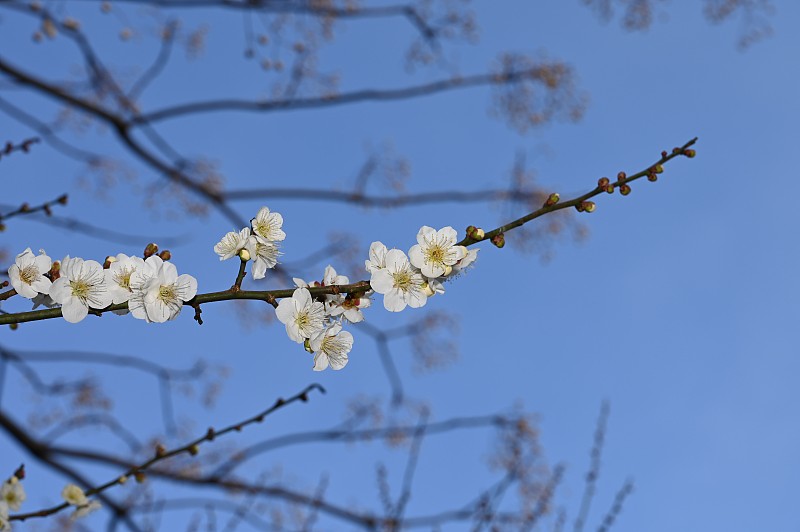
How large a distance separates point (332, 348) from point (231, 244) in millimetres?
313

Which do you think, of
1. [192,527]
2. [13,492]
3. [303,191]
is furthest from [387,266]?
[303,191]

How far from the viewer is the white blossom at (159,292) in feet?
4.69

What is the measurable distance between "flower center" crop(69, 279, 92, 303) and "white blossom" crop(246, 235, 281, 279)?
1.05 feet

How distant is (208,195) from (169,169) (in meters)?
0.31

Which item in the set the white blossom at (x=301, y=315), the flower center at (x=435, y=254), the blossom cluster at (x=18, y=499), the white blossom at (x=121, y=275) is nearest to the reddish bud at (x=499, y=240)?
the flower center at (x=435, y=254)

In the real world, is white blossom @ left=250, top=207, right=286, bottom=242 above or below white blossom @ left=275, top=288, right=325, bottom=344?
above

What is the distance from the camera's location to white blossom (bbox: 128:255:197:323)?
4.69 ft

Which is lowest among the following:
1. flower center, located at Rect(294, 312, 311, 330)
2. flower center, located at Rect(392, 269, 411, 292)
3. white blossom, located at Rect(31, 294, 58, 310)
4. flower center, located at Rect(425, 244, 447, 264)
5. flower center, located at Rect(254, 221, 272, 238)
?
flower center, located at Rect(294, 312, 311, 330)

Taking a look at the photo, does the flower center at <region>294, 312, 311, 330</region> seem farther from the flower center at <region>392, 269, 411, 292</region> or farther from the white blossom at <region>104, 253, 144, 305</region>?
the white blossom at <region>104, 253, 144, 305</region>

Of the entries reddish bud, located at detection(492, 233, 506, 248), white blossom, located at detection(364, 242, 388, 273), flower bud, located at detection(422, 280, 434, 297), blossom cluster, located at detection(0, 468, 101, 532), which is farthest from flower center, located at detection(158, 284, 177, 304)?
blossom cluster, located at detection(0, 468, 101, 532)

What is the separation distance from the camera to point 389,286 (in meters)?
1.49

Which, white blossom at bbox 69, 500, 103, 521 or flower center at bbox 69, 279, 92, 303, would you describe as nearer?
flower center at bbox 69, 279, 92, 303

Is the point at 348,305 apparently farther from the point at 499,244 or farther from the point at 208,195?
the point at 208,195

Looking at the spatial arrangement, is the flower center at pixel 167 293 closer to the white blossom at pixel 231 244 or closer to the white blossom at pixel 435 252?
the white blossom at pixel 231 244
